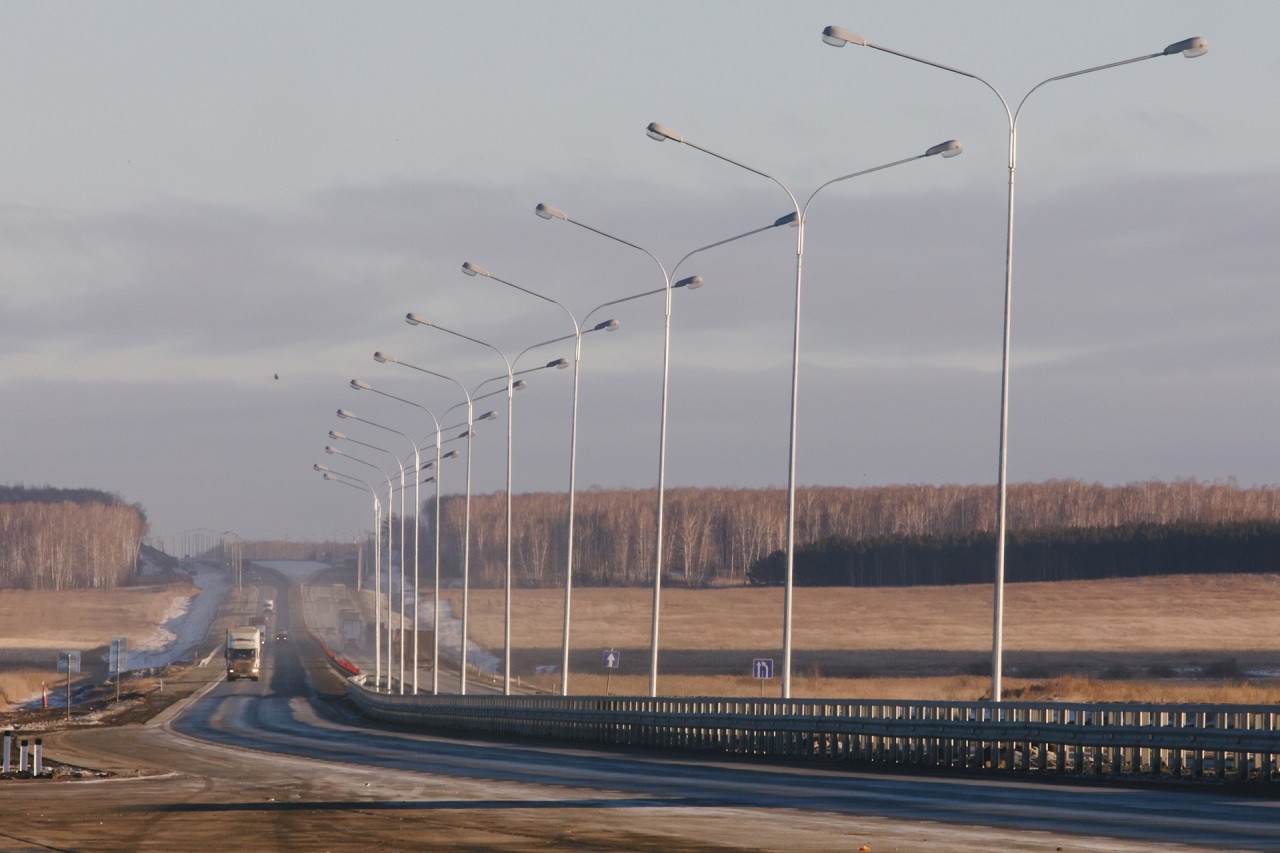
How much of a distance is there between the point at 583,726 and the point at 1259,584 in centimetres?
9972

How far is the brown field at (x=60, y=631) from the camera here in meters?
116

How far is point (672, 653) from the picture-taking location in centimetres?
11288

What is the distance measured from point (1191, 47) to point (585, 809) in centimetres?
1566

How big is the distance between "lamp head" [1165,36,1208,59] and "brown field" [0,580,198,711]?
78044 millimetres

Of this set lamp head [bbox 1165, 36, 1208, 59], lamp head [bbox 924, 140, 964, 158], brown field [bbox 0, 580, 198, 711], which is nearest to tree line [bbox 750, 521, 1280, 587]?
brown field [bbox 0, 580, 198, 711]

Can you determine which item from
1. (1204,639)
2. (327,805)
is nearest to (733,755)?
(327,805)

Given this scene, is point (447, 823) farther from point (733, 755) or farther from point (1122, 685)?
point (1122, 685)

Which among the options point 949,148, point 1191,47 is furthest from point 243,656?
point 1191,47

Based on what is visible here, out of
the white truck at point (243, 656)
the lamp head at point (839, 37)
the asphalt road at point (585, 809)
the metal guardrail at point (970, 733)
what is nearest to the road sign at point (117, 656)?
the white truck at point (243, 656)

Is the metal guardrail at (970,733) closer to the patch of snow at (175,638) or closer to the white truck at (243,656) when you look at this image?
the white truck at (243,656)

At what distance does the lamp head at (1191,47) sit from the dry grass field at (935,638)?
124 feet

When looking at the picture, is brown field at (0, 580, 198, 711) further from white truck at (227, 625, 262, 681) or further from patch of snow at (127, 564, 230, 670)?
white truck at (227, 625, 262, 681)

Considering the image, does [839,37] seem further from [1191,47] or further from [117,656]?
[117,656]

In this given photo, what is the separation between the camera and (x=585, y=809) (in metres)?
20.2
